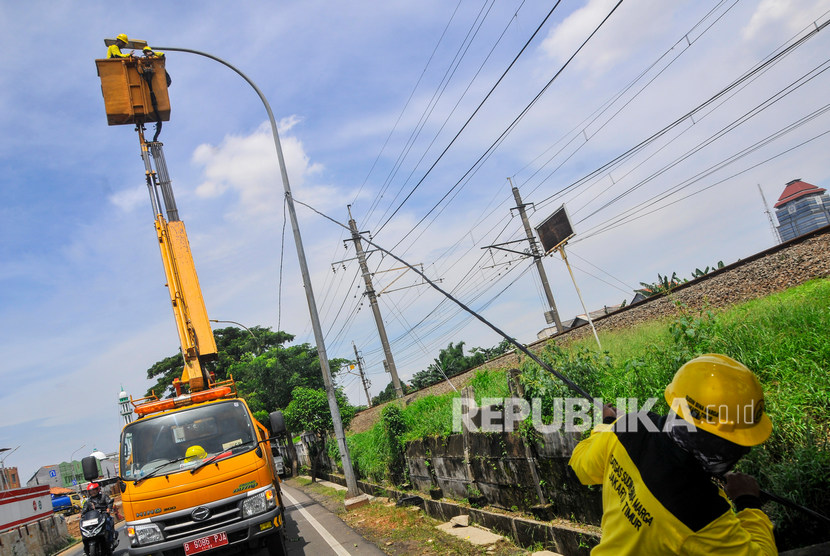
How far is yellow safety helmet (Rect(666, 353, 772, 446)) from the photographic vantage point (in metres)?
1.84

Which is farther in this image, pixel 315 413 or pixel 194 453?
pixel 315 413

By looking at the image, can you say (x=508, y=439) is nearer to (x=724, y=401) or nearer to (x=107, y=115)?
(x=724, y=401)

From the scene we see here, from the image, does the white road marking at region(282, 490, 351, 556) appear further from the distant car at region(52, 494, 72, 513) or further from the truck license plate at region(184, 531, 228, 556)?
the distant car at region(52, 494, 72, 513)

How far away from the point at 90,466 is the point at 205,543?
8.62 feet

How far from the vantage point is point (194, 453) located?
724cm

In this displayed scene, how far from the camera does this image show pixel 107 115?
35.9ft

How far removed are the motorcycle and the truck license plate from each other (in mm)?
5647

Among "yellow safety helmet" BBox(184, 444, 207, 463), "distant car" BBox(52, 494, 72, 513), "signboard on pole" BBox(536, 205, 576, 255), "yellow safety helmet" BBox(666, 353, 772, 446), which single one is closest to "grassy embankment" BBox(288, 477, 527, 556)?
"yellow safety helmet" BBox(184, 444, 207, 463)

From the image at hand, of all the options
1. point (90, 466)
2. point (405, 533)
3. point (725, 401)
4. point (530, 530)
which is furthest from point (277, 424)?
point (725, 401)

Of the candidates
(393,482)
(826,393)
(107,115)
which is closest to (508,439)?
(826,393)

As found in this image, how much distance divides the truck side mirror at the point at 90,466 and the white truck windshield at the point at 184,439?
2.86 ft

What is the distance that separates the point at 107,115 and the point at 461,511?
9.87 meters

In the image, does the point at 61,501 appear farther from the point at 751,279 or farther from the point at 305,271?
the point at 751,279

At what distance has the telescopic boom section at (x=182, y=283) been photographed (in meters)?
10.1
